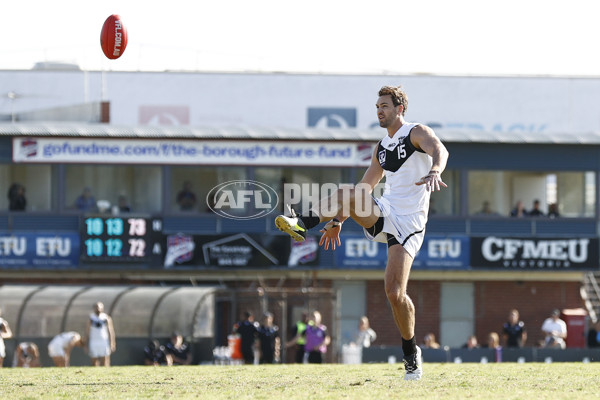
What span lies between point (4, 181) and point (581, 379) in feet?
87.0

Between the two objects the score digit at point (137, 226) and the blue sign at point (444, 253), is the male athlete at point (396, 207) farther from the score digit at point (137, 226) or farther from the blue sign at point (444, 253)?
the blue sign at point (444, 253)

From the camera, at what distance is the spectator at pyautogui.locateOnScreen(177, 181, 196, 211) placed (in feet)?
112

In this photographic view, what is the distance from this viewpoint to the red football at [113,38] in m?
23.8

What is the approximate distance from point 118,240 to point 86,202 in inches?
80.9

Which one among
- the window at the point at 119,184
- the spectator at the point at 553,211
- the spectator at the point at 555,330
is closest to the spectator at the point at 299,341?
the spectator at the point at 555,330

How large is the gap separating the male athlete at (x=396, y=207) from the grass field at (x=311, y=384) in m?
0.71

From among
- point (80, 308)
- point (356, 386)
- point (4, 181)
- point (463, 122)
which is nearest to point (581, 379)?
point (356, 386)

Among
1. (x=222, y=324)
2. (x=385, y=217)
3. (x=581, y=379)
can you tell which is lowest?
(x=222, y=324)

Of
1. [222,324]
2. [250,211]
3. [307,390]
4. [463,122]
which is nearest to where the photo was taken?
[307,390]

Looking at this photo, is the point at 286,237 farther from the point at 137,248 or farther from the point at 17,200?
the point at 17,200

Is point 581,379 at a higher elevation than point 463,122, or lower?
lower

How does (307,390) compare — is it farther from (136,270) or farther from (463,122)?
(463,122)

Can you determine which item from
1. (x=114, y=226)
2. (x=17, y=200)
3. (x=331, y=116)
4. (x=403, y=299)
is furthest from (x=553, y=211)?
(x=403, y=299)

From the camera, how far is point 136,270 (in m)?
33.3
